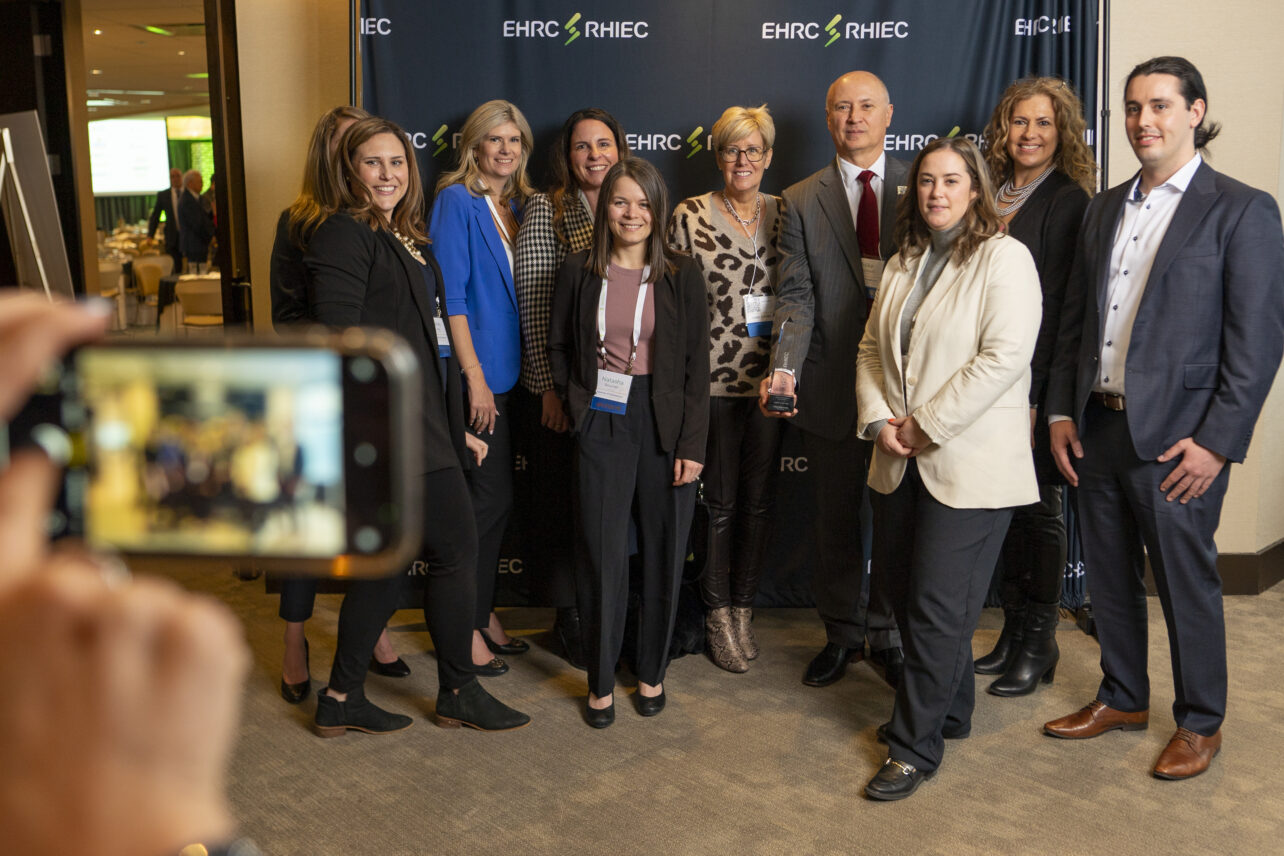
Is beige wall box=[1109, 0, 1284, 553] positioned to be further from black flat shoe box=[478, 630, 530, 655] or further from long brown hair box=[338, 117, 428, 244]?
black flat shoe box=[478, 630, 530, 655]

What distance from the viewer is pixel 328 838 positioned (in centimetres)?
238

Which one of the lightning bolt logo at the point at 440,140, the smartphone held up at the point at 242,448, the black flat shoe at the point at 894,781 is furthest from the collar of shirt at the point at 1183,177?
the smartphone held up at the point at 242,448

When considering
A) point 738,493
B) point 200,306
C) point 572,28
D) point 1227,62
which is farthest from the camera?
point 200,306

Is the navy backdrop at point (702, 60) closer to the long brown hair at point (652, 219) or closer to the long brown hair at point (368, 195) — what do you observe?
the long brown hair at point (652, 219)

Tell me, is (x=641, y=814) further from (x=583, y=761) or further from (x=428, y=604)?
(x=428, y=604)

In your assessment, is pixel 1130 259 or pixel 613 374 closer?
pixel 1130 259

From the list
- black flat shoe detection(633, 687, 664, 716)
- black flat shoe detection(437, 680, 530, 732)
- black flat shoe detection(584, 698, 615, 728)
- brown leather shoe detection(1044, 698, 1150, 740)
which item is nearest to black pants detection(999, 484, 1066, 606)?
brown leather shoe detection(1044, 698, 1150, 740)

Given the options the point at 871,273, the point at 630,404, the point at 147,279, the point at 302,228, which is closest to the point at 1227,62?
the point at 871,273

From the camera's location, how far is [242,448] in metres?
0.61

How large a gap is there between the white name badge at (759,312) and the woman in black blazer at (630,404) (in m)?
0.34

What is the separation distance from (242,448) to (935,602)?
220cm

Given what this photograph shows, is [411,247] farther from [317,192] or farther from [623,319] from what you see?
[623,319]

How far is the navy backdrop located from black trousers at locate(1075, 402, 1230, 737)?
1489 millimetres

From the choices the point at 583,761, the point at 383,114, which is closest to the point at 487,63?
the point at 383,114
